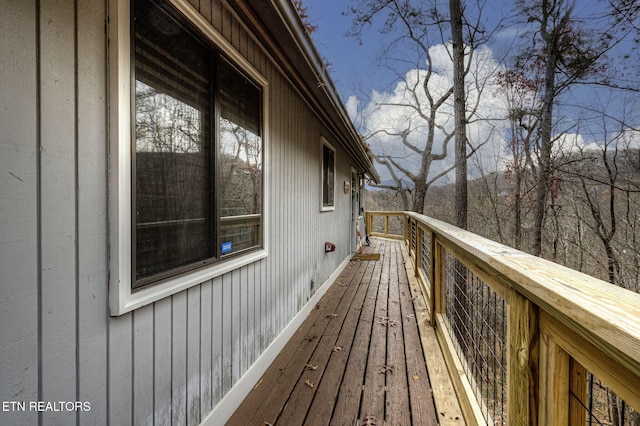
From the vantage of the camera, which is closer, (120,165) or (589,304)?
(589,304)

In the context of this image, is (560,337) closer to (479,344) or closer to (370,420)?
(370,420)

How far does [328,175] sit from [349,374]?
316 centimetres

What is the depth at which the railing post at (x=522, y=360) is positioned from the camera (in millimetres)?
927

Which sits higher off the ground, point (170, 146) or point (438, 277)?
point (170, 146)

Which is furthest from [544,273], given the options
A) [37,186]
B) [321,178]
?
[321,178]

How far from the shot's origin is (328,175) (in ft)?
15.5

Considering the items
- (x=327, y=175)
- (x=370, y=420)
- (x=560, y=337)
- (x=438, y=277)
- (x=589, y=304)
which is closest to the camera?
(x=589, y=304)

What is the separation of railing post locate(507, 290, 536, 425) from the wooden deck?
0.94 metres

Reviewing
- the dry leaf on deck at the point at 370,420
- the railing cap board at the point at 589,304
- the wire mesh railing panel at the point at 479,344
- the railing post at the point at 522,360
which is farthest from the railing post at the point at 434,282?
the railing cap board at the point at 589,304

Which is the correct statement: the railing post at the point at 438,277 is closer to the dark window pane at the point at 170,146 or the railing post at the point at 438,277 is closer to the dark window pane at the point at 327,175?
the dark window pane at the point at 327,175

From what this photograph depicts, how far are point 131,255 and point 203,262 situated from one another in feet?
1.58

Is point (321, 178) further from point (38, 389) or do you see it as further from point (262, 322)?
point (38, 389)

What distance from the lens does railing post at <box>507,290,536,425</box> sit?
927mm

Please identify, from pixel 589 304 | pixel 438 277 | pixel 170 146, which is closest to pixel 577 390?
pixel 589 304
